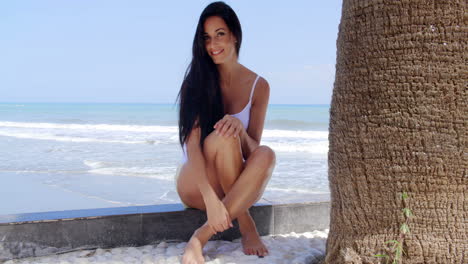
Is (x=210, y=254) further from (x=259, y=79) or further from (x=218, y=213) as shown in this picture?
(x=259, y=79)

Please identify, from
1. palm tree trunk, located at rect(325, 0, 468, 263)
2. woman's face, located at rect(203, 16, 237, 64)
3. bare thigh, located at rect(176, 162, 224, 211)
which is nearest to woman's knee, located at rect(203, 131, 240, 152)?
bare thigh, located at rect(176, 162, 224, 211)

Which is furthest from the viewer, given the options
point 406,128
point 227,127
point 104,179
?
point 104,179

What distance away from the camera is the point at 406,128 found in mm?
1862

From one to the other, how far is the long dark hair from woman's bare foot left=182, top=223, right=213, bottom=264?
537 mm

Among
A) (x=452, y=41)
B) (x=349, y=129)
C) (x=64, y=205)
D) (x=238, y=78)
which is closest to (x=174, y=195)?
(x=64, y=205)

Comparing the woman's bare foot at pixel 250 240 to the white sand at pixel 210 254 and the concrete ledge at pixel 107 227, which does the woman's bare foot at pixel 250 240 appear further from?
the concrete ledge at pixel 107 227

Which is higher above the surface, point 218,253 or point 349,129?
point 349,129

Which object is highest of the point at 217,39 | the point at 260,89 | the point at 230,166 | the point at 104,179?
the point at 217,39

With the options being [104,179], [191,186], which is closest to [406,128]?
[191,186]

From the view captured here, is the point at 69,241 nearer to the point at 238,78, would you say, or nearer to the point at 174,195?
the point at 238,78

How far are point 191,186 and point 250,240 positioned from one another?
0.52 metres

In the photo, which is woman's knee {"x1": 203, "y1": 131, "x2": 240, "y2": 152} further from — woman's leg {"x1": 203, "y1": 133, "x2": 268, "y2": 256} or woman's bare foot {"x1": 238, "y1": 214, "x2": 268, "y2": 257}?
woman's bare foot {"x1": 238, "y1": 214, "x2": 268, "y2": 257}

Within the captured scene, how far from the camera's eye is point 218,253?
9.23 ft

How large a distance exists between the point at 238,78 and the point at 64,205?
261 centimetres
